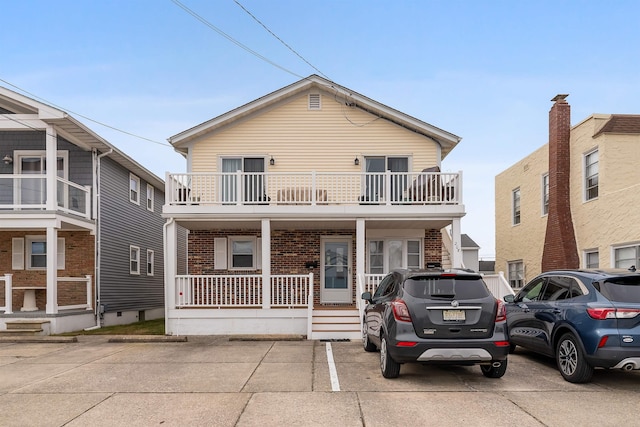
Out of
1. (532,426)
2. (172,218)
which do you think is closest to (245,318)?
(172,218)

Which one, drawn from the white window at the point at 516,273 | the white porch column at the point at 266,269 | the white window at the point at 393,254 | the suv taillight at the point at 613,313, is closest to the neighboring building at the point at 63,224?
the white porch column at the point at 266,269

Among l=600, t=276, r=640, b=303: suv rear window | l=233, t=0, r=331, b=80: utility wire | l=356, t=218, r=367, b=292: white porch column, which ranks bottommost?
l=600, t=276, r=640, b=303: suv rear window

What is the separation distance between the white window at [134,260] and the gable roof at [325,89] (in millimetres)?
6099

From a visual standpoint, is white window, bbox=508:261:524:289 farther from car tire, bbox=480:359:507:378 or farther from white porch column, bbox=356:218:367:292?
car tire, bbox=480:359:507:378

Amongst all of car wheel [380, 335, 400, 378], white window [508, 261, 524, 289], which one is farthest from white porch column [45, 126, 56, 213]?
white window [508, 261, 524, 289]

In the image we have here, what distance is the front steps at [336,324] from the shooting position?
1091 centimetres

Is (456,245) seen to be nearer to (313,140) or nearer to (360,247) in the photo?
(360,247)

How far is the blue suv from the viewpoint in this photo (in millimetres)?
5902

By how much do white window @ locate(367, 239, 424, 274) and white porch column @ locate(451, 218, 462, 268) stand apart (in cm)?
218

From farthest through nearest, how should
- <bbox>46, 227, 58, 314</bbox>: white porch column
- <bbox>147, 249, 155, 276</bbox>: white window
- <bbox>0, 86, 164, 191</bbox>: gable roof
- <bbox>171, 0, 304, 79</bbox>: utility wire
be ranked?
1. <bbox>147, 249, 155, 276</bbox>: white window
2. <bbox>0, 86, 164, 191</bbox>: gable roof
3. <bbox>46, 227, 58, 314</bbox>: white porch column
4. <bbox>171, 0, 304, 79</bbox>: utility wire

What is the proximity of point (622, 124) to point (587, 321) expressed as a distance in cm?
909

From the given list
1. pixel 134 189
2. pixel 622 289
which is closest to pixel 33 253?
pixel 134 189

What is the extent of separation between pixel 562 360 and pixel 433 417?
116 inches

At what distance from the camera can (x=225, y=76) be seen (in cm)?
1873
